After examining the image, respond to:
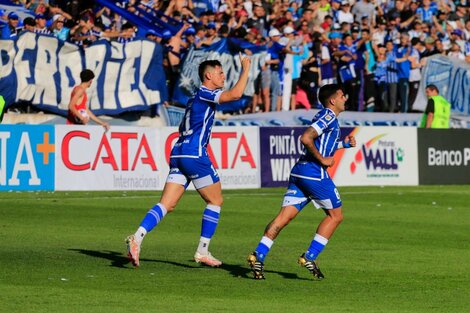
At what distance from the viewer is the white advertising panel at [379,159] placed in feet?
91.9

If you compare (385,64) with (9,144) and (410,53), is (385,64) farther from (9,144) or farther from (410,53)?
(9,144)

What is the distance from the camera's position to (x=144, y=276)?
11.9 meters

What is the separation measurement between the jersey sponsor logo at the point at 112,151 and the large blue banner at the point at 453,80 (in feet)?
38.3

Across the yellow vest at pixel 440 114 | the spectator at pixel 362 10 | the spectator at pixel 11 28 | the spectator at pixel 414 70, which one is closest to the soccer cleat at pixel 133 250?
the spectator at pixel 11 28

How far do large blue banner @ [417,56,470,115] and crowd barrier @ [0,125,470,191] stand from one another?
15.2 feet

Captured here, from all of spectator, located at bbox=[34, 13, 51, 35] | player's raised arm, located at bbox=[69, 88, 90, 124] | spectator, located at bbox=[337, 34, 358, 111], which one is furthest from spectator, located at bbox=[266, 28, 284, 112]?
player's raised arm, located at bbox=[69, 88, 90, 124]

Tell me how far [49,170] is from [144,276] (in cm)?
1235

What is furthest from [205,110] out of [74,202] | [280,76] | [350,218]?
[280,76]

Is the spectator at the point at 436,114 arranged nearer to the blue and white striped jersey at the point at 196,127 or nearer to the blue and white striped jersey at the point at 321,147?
the blue and white striped jersey at the point at 196,127

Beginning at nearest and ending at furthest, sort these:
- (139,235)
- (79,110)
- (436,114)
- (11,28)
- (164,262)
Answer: (139,235)
(164,262)
(79,110)
(11,28)
(436,114)

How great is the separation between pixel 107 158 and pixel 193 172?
40.1 ft

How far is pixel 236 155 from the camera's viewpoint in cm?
2634

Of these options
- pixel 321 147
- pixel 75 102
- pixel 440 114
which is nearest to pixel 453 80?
pixel 440 114

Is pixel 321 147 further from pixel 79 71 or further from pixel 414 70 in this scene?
pixel 414 70
